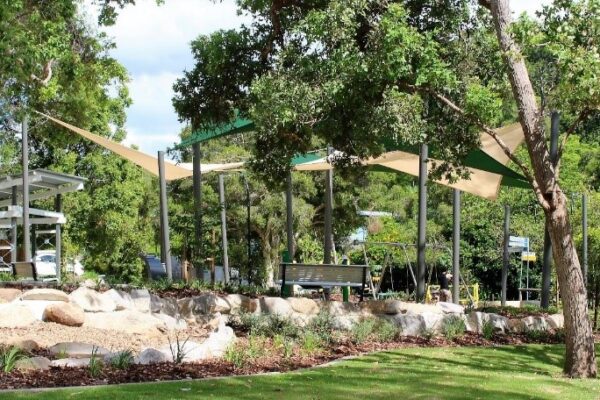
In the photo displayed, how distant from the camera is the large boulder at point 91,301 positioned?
8.00 metres

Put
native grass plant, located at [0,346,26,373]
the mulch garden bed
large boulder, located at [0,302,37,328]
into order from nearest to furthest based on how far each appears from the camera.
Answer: the mulch garden bed → native grass plant, located at [0,346,26,373] → large boulder, located at [0,302,37,328]

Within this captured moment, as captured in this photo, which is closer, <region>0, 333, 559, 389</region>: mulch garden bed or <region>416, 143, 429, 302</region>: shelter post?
<region>0, 333, 559, 389</region>: mulch garden bed

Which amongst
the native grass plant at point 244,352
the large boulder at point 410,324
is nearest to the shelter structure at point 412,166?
the large boulder at point 410,324

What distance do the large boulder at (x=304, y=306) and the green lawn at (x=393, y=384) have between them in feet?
5.84

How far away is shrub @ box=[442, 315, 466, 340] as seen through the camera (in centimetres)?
863

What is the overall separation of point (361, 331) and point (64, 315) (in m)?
2.80

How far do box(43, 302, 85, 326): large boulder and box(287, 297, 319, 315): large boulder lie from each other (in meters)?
2.40

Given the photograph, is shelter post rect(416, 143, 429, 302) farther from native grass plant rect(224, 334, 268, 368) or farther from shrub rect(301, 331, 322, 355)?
native grass plant rect(224, 334, 268, 368)

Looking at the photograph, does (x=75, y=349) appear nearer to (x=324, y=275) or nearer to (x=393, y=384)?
(x=393, y=384)

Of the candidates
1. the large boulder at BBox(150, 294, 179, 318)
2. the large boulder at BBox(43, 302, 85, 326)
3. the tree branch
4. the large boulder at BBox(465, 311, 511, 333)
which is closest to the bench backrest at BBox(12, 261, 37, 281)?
the large boulder at BBox(150, 294, 179, 318)

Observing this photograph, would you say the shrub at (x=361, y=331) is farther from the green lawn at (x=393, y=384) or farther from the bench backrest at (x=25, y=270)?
the bench backrest at (x=25, y=270)

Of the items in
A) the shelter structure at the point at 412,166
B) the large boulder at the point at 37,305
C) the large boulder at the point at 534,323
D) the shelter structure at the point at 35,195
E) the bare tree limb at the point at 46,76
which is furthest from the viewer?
the shelter structure at the point at 35,195

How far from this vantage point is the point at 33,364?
17.8 feet

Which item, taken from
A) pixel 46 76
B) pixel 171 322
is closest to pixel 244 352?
pixel 171 322
